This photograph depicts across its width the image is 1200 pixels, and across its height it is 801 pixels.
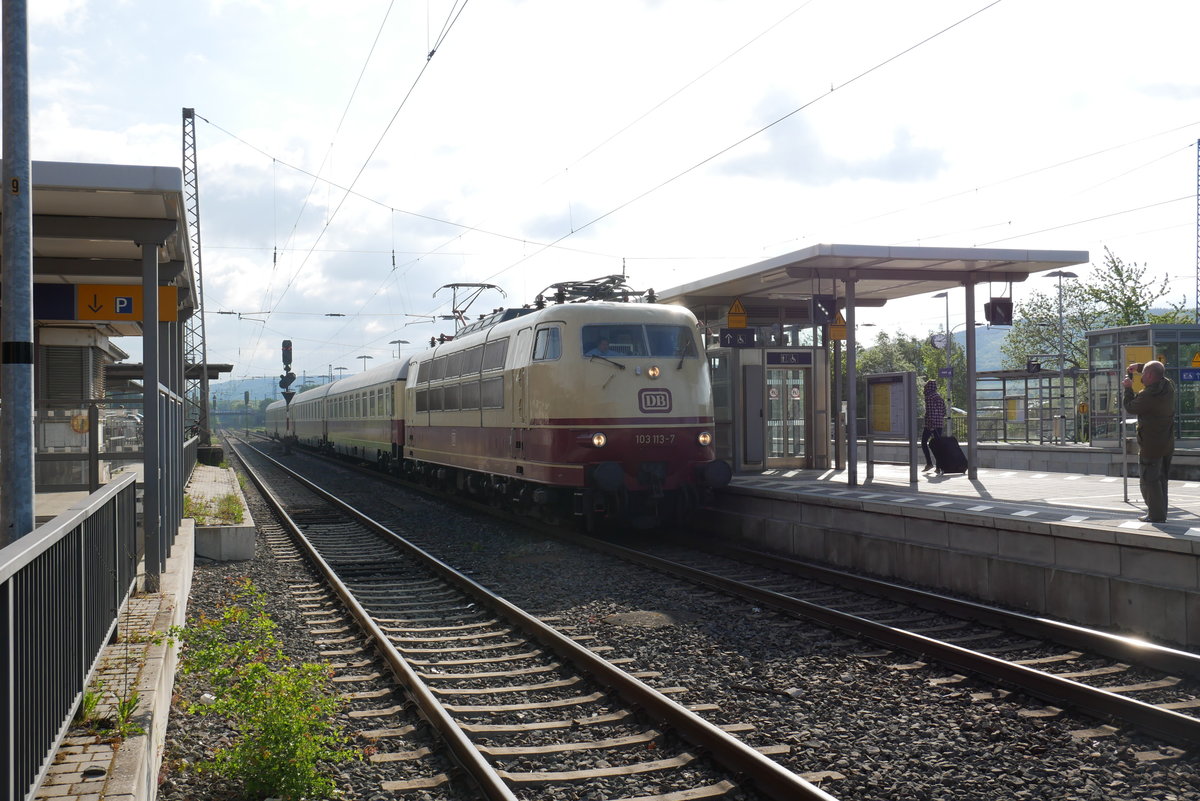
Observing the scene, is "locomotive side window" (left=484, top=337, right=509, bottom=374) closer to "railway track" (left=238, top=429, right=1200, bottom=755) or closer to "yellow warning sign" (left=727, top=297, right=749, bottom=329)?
"yellow warning sign" (left=727, top=297, right=749, bottom=329)

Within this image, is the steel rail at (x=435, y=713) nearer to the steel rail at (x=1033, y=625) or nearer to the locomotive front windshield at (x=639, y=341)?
the steel rail at (x=1033, y=625)

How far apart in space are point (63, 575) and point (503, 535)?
10.8 metres

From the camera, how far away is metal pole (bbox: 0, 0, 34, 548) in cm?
547

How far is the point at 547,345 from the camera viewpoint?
1409cm

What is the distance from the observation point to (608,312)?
14195 mm

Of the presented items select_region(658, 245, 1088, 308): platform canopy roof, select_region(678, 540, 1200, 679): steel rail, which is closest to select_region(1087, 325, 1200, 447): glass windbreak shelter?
select_region(658, 245, 1088, 308): platform canopy roof

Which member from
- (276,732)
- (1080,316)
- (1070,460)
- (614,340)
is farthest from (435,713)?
(1080,316)

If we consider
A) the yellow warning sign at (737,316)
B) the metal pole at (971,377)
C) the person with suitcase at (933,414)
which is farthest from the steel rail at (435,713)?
the person with suitcase at (933,414)

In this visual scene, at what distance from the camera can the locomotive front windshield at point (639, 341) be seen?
13938 mm

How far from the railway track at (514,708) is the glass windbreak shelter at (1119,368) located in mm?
16844

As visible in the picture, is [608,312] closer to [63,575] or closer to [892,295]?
[892,295]

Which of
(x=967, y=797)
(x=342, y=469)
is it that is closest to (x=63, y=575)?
(x=967, y=797)

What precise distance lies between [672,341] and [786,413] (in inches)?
165

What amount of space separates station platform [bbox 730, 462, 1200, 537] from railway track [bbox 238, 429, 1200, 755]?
4.62ft
